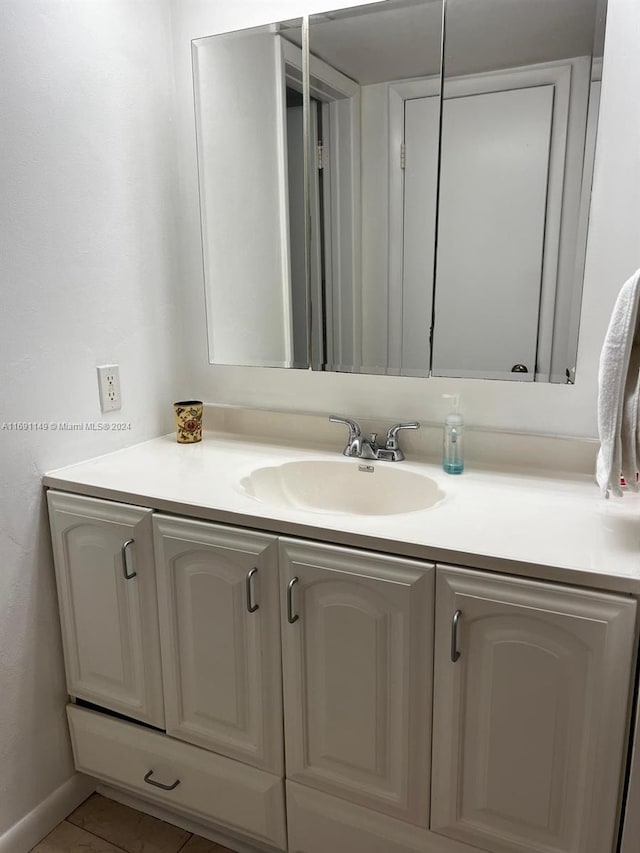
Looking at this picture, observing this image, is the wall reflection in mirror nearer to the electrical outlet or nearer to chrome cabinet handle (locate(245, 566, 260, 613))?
the electrical outlet

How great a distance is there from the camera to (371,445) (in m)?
1.60

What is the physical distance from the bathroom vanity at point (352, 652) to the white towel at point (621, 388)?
153 millimetres

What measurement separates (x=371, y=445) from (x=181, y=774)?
873 mm

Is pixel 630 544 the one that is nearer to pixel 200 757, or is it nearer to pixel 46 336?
pixel 200 757

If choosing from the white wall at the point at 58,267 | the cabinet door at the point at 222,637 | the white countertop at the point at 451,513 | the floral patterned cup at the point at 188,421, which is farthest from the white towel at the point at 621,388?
the white wall at the point at 58,267

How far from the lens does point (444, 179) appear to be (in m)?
1.46

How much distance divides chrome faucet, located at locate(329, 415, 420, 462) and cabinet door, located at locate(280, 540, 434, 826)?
45 cm

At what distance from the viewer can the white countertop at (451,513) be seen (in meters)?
1.03

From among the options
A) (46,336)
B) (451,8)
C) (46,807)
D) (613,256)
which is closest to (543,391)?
(613,256)

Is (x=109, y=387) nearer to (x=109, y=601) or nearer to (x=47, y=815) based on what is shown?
(x=109, y=601)

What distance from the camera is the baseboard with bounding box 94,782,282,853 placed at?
1.49 m

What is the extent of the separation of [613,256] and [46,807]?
5.97 ft

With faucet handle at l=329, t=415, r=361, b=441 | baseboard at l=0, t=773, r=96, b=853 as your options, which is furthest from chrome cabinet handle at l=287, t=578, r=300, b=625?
baseboard at l=0, t=773, r=96, b=853

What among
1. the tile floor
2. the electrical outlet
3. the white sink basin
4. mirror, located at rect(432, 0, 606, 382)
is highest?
mirror, located at rect(432, 0, 606, 382)
